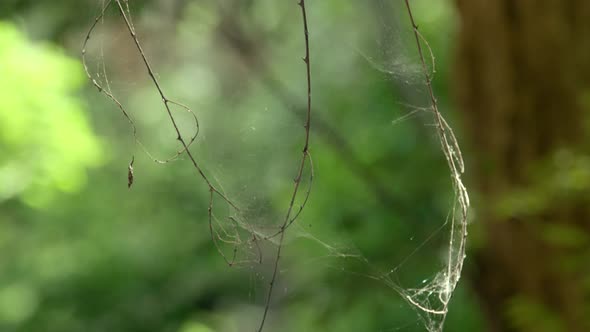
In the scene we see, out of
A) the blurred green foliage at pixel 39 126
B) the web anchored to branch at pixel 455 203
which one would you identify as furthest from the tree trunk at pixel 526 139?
the web anchored to branch at pixel 455 203

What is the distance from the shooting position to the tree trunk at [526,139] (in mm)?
4613

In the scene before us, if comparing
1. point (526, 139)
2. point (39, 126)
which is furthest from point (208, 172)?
point (526, 139)

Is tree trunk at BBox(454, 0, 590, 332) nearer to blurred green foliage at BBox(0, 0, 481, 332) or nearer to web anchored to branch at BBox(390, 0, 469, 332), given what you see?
blurred green foliage at BBox(0, 0, 481, 332)

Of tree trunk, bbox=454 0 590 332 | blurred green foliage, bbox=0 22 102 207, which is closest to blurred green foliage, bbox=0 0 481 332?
blurred green foliage, bbox=0 22 102 207

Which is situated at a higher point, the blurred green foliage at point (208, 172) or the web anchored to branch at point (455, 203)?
the web anchored to branch at point (455, 203)

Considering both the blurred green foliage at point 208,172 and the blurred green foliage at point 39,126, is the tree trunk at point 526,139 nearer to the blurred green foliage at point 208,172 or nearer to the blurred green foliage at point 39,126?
the blurred green foliage at point 208,172

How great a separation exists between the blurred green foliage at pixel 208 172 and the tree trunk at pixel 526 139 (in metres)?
0.27

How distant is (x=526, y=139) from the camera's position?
195 inches

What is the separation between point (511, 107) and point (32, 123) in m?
2.39

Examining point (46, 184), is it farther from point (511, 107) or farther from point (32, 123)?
point (511, 107)

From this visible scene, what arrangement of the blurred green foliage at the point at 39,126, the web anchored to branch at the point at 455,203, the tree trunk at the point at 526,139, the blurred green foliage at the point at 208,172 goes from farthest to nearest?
the tree trunk at the point at 526,139 < the blurred green foliage at the point at 39,126 < the blurred green foliage at the point at 208,172 < the web anchored to branch at the point at 455,203

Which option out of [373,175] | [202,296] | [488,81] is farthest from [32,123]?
[202,296]

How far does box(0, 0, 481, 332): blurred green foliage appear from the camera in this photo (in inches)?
159

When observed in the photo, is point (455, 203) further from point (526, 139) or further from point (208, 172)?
point (526, 139)
